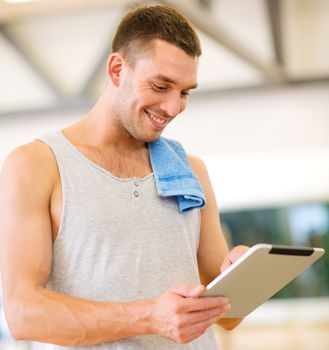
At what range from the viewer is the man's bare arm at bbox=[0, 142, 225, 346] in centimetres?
154

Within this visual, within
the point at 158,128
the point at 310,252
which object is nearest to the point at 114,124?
Answer: the point at 158,128

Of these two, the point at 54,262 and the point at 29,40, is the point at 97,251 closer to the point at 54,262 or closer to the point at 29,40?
the point at 54,262

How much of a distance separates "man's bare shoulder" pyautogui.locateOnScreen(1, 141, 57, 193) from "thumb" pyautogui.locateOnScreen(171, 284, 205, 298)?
0.37 m

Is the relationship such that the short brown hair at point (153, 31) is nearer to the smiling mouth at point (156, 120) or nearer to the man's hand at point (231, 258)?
the smiling mouth at point (156, 120)

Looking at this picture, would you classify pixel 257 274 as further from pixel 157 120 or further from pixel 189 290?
pixel 157 120

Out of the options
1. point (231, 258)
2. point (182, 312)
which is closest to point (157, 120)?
point (231, 258)

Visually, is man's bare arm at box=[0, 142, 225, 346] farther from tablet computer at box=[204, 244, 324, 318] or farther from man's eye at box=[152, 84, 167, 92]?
man's eye at box=[152, 84, 167, 92]

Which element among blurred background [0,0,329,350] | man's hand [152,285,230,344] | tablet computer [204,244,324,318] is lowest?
man's hand [152,285,230,344]

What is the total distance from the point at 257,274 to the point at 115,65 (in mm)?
615

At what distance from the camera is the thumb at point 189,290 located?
60.0 inches

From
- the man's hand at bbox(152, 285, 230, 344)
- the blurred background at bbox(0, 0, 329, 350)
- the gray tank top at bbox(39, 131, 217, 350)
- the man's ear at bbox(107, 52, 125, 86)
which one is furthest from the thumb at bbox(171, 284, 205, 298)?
the blurred background at bbox(0, 0, 329, 350)

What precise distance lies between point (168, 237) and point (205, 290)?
236mm

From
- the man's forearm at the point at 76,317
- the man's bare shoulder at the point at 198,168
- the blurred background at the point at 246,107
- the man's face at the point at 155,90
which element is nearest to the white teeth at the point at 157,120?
the man's face at the point at 155,90

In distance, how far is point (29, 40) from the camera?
6.48 m
